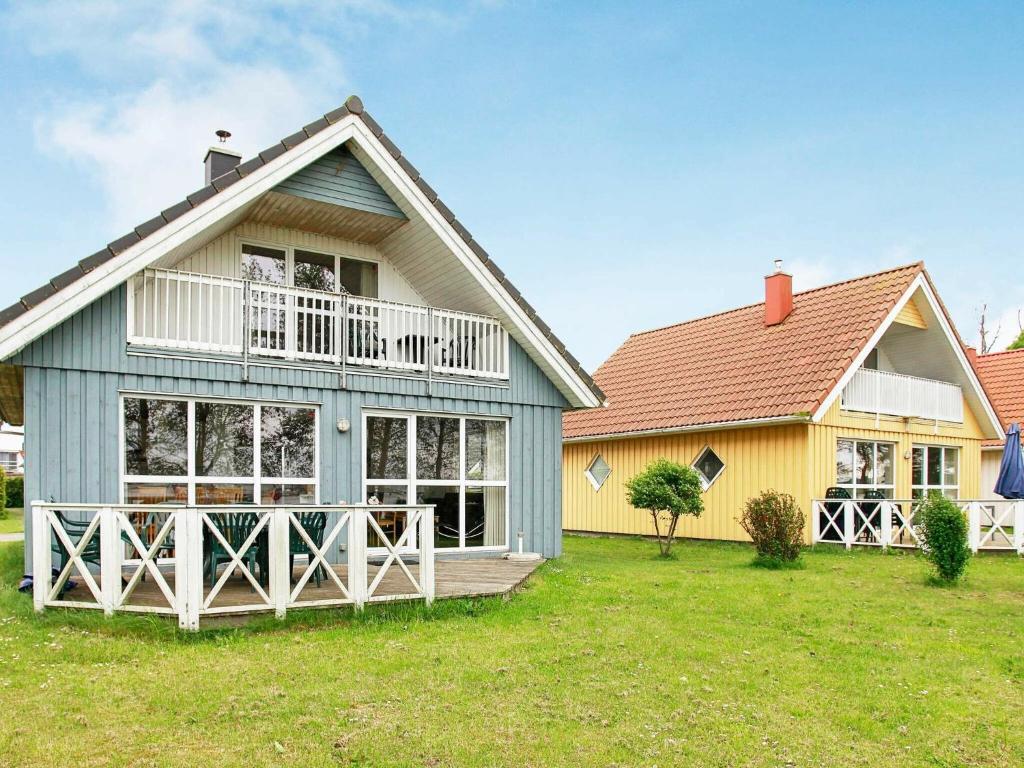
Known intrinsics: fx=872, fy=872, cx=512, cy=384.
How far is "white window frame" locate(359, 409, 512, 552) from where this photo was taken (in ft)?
41.1

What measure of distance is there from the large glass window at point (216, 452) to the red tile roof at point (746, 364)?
967cm

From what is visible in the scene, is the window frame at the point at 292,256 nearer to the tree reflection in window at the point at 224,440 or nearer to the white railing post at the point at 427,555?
the tree reflection in window at the point at 224,440

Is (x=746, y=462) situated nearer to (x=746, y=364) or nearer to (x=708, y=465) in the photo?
(x=708, y=465)

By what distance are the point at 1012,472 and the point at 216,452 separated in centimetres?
1588

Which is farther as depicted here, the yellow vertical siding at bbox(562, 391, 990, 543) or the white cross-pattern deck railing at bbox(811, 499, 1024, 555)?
the yellow vertical siding at bbox(562, 391, 990, 543)

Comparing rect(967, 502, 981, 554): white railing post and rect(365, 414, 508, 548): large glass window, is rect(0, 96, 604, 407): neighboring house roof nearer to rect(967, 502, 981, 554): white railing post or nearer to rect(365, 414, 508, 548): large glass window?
rect(365, 414, 508, 548): large glass window

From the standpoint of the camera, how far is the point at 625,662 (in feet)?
23.7

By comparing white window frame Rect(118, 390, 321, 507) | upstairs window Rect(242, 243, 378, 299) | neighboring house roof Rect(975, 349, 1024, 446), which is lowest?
white window frame Rect(118, 390, 321, 507)

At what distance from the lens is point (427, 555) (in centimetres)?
920

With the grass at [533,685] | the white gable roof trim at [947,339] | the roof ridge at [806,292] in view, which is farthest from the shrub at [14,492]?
the white gable roof trim at [947,339]

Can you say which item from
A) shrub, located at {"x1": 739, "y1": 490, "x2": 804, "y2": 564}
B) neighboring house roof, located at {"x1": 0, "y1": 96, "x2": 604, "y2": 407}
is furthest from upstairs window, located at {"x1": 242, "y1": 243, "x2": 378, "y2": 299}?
shrub, located at {"x1": 739, "y1": 490, "x2": 804, "y2": 564}

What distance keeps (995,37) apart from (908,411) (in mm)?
8056

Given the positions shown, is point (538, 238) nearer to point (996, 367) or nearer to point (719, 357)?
point (719, 357)

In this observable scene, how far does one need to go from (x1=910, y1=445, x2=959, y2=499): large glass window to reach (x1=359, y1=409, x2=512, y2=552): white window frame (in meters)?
11.5
